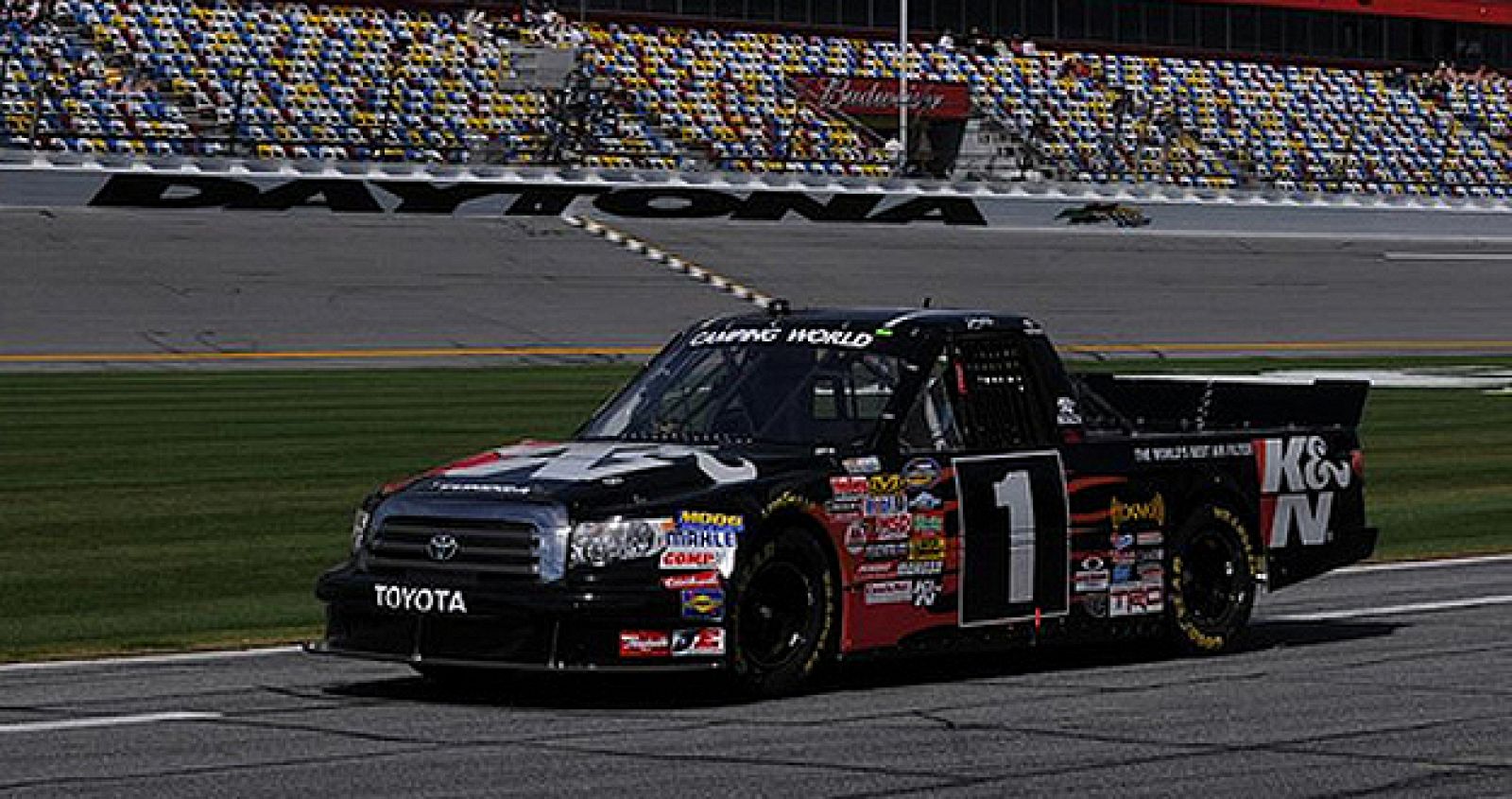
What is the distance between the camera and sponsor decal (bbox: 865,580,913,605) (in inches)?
399

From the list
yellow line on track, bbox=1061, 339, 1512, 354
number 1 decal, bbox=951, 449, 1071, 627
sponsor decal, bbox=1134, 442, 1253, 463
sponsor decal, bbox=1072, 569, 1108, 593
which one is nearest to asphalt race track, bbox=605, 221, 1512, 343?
yellow line on track, bbox=1061, 339, 1512, 354

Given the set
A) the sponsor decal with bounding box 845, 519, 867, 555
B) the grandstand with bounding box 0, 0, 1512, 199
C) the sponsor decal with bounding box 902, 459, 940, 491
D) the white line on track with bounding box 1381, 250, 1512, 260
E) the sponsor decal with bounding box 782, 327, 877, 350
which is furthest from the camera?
the white line on track with bounding box 1381, 250, 1512, 260

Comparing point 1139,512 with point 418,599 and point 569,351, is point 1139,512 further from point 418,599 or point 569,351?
point 569,351

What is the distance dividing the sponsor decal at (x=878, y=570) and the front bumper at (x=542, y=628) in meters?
0.81

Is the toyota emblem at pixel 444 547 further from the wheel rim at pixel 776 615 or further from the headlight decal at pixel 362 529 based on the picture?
the wheel rim at pixel 776 615

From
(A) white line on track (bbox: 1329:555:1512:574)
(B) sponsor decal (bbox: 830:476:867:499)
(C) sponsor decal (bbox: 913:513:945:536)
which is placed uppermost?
(B) sponsor decal (bbox: 830:476:867:499)

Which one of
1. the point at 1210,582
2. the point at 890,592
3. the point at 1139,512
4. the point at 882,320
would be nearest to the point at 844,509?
the point at 890,592

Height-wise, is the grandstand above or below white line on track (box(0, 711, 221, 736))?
below

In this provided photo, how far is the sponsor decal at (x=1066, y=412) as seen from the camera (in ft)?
36.9

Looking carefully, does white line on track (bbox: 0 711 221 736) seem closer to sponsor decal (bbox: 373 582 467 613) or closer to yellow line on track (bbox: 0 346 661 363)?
sponsor decal (bbox: 373 582 467 613)

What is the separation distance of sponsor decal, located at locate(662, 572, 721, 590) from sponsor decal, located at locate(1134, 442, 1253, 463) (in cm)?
267

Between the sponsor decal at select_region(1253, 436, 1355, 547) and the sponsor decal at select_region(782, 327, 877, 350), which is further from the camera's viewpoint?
the sponsor decal at select_region(1253, 436, 1355, 547)

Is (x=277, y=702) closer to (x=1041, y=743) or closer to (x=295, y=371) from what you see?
(x=1041, y=743)

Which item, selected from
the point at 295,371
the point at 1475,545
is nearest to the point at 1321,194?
the point at 295,371
